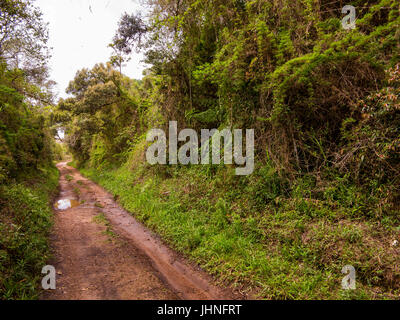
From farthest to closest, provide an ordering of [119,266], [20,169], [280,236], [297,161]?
[20,169] < [297,161] < [119,266] < [280,236]

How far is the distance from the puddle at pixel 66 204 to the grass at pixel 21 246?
2.40m

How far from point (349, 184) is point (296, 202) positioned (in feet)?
3.40

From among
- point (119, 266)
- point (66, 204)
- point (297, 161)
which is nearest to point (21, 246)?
point (119, 266)

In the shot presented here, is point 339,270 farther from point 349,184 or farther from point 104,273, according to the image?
point 104,273

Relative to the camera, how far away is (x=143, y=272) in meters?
4.28

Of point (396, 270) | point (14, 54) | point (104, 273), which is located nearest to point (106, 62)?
point (14, 54)

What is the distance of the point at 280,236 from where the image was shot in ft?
14.2

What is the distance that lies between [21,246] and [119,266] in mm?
1981

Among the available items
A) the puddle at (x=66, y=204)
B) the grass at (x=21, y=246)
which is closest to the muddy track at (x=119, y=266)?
the grass at (x=21, y=246)

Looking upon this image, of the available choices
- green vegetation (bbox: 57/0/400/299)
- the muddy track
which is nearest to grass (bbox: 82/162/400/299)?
green vegetation (bbox: 57/0/400/299)

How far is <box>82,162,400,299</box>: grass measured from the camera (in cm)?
335

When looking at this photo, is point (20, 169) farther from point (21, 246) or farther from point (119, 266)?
point (119, 266)

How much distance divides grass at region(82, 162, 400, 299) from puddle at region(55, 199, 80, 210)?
4.28m
